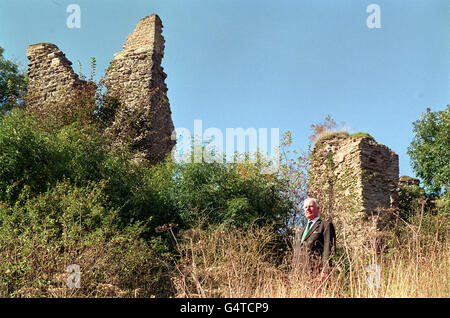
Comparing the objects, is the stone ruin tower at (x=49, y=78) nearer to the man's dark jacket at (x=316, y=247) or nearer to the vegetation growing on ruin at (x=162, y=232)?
the vegetation growing on ruin at (x=162, y=232)

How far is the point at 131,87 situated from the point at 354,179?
749 centimetres

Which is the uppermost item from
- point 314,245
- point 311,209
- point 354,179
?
point 354,179

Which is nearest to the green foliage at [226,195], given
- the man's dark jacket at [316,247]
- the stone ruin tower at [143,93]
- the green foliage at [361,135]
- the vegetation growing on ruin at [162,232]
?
the vegetation growing on ruin at [162,232]

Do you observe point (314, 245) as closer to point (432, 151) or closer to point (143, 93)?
point (143, 93)

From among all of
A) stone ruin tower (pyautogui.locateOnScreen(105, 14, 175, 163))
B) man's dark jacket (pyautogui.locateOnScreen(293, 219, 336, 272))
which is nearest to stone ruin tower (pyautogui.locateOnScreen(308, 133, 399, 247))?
man's dark jacket (pyautogui.locateOnScreen(293, 219, 336, 272))

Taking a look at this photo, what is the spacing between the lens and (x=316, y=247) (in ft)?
18.4

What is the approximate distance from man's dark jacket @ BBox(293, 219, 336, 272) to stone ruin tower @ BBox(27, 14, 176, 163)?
25.5 feet

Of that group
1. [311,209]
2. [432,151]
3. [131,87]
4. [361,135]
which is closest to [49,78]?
[131,87]

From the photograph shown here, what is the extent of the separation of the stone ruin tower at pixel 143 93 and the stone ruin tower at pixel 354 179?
4904 millimetres

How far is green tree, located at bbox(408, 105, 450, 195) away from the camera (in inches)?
755

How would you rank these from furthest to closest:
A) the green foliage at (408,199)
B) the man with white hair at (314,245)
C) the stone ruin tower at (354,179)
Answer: the green foliage at (408,199) < the stone ruin tower at (354,179) < the man with white hair at (314,245)

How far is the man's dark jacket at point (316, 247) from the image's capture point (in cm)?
538

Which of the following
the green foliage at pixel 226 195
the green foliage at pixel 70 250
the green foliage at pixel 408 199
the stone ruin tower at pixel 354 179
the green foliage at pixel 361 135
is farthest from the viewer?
the green foliage at pixel 408 199
